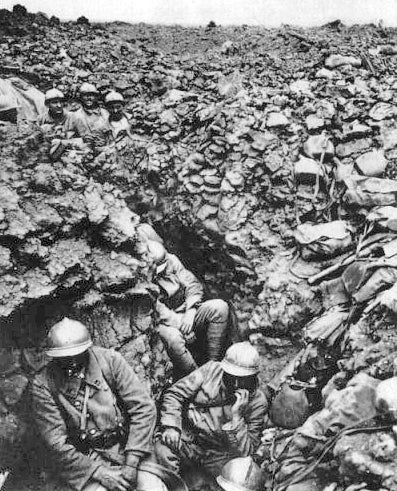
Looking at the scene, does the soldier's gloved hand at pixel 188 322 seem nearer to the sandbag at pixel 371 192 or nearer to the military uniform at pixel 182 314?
the military uniform at pixel 182 314

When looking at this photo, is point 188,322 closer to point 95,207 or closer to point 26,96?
point 95,207

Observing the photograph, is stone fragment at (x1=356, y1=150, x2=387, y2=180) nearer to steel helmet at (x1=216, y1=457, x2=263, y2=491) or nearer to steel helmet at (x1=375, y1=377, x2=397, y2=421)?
steel helmet at (x1=375, y1=377, x2=397, y2=421)

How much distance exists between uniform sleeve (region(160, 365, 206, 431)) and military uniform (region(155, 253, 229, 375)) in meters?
0.71

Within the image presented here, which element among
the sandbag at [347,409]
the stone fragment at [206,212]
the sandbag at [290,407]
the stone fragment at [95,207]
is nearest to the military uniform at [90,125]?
the stone fragment at [206,212]

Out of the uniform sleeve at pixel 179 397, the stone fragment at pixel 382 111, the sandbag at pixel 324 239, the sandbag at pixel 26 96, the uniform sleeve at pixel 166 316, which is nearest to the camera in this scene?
the uniform sleeve at pixel 179 397

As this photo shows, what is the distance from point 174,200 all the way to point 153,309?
6.58 ft

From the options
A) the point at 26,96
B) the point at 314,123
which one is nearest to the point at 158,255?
the point at 314,123

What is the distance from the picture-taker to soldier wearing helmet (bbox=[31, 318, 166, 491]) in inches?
130

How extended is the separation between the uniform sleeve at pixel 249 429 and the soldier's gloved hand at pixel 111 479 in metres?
0.99

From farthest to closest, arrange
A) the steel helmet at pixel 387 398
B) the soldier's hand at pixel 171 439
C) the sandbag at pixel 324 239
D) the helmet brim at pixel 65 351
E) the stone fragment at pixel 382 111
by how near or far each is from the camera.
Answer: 1. the stone fragment at pixel 382 111
2. the sandbag at pixel 324 239
3. the soldier's hand at pixel 171 439
4. the helmet brim at pixel 65 351
5. the steel helmet at pixel 387 398

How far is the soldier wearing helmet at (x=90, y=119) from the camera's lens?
683cm

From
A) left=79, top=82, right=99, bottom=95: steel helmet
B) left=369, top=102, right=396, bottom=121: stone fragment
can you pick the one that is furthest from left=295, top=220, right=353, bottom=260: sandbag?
left=79, top=82, right=99, bottom=95: steel helmet

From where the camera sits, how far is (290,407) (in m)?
4.05

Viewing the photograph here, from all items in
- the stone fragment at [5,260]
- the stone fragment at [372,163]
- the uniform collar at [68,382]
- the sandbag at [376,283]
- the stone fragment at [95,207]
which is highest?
the stone fragment at [372,163]
